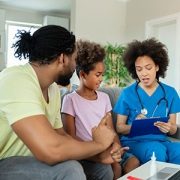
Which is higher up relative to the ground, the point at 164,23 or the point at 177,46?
the point at 164,23

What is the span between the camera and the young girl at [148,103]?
1.75m

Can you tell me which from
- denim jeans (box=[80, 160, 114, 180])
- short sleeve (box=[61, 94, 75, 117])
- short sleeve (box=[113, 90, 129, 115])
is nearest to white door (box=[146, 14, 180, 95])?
short sleeve (box=[113, 90, 129, 115])

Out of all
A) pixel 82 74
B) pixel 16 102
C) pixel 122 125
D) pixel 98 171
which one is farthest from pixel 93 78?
pixel 16 102

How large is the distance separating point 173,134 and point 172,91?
306 millimetres

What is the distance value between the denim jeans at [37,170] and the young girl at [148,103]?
2.51ft

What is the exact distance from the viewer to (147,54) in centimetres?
198

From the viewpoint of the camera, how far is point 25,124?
101cm

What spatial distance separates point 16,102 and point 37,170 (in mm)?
257

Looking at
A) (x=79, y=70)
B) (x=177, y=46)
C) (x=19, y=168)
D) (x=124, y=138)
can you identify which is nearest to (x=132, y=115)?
(x=124, y=138)

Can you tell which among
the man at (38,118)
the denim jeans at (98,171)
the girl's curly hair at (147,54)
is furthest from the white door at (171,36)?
the man at (38,118)

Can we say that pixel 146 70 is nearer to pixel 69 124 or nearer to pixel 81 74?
pixel 81 74

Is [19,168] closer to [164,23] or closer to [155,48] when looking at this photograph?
[155,48]

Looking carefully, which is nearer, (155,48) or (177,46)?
(155,48)

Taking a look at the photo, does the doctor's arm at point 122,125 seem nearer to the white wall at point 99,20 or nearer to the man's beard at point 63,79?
the man's beard at point 63,79
